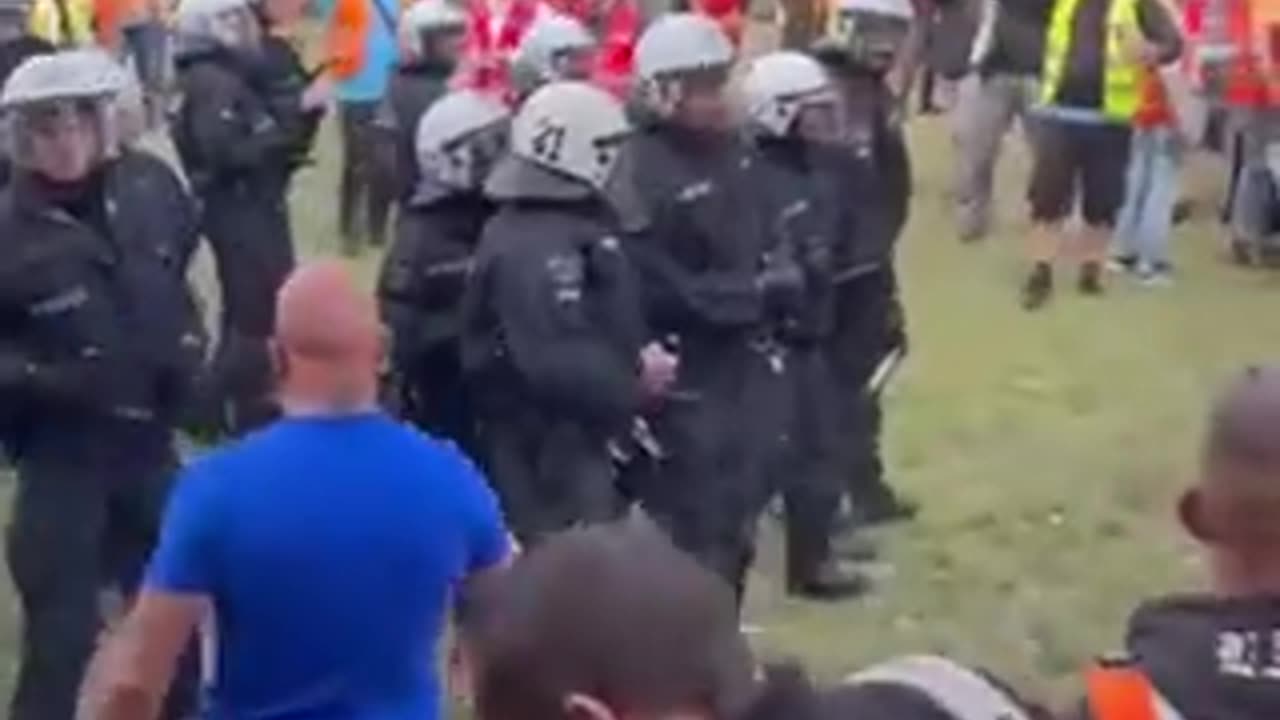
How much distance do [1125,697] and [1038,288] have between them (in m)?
13.2

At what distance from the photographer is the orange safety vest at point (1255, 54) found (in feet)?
60.0

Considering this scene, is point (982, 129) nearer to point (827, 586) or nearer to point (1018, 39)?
point (1018, 39)

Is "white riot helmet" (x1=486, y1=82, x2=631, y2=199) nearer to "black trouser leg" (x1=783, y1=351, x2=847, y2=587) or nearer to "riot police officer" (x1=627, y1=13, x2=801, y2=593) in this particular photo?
"riot police officer" (x1=627, y1=13, x2=801, y2=593)

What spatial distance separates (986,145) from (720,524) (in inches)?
336

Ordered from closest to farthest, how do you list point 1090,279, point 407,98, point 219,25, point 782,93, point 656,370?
point 656,370 → point 782,93 → point 219,25 → point 407,98 → point 1090,279

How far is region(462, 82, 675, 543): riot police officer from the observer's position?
8.99m

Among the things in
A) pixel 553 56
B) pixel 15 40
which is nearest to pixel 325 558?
pixel 553 56

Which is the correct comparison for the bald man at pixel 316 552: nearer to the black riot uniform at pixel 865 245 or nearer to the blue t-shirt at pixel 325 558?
the blue t-shirt at pixel 325 558

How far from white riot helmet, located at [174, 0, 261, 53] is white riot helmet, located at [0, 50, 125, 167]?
4.13m

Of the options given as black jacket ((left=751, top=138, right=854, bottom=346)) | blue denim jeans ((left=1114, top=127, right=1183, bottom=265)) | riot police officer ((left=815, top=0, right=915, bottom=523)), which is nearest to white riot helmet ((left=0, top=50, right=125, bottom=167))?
black jacket ((left=751, top=138, right=854, bottom=346))

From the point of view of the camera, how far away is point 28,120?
8.88 m

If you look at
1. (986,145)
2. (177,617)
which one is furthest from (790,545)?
(986,145)

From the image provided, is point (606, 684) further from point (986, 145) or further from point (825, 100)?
point (986, 145)

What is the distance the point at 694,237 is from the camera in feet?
32.9
